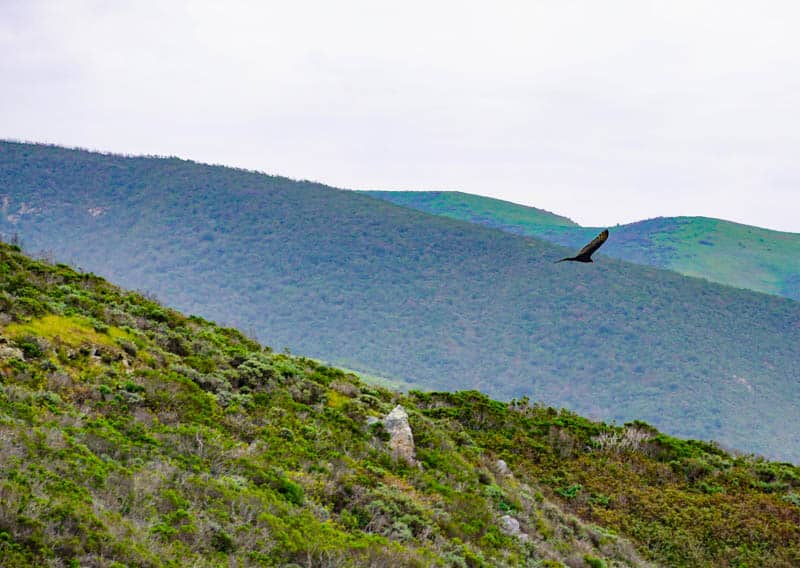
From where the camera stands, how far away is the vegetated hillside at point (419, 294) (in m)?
123

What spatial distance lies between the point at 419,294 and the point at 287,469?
5242 inches

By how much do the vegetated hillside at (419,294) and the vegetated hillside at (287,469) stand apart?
95.4 metres

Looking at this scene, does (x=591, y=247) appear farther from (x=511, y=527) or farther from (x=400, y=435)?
(x=400, y=435)

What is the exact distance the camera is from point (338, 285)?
151 meters

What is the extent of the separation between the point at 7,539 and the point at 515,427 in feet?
49.1

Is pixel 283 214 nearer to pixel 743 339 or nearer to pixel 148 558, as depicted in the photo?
pixel 743 339

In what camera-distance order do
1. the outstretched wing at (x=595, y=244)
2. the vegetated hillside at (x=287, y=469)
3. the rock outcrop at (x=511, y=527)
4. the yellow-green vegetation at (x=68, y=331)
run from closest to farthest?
the vegetated hillside at (x=287, y=469) < the outstretched wing at (x=595, y=244) < the yellow-green vegetation at (x=68, y=331) < the rock outcrop at (x=511, y=527)

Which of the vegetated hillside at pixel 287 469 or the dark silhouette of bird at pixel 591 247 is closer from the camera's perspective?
the vegetated hillside at pixel 287 469

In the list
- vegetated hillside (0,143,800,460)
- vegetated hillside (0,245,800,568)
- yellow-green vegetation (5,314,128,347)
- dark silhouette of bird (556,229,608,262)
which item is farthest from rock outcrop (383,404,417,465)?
vegetated hillside (0,143,800,460)

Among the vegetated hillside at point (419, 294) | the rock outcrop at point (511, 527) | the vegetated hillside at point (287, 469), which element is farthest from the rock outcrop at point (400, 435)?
the vegetated hillside at point (419, 294)

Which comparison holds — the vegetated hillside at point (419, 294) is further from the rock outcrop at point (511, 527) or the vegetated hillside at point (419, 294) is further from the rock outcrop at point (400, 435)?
the rock outcrop at point (511, 527)

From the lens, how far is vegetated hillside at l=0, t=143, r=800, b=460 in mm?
123438

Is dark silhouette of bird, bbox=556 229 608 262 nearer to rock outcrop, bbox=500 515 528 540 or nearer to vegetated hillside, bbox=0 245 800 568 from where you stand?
vegetated hillside, bbox=0 245 800 568

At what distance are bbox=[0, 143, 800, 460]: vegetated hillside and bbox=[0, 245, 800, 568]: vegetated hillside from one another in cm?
9542
